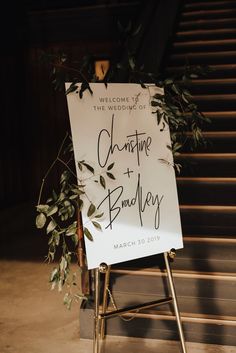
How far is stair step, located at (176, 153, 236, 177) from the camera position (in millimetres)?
3645

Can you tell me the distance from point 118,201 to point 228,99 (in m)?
2.37

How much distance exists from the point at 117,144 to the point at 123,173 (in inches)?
5.9

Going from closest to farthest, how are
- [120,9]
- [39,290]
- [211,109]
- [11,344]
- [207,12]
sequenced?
1. [11,344]
2. [39,290]
3. [211,109]
4. [207,12]
5. [120,9]

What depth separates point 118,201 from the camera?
88.9 inches

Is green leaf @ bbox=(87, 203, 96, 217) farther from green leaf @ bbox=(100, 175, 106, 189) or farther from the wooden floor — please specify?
the wooden floor

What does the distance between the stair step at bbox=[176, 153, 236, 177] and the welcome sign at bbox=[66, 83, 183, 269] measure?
1272 mm

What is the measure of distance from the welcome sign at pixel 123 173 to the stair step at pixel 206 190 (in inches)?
44.2

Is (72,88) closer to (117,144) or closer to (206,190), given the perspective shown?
(117,144)

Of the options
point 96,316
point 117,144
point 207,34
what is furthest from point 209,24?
point 96,316

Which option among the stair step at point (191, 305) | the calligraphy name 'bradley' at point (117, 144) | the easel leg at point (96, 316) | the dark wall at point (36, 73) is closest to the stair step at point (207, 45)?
the dark wall at point (36, 73)

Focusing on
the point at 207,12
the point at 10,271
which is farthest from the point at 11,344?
the point at 207,12

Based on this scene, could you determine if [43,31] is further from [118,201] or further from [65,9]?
[118,201]

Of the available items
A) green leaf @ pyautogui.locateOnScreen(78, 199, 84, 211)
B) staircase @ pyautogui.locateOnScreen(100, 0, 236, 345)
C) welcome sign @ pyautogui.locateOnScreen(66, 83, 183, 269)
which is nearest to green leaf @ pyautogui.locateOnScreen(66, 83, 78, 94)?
welcome sign @ pyautogui.locateOnScreen(66, 83, 183, 269)

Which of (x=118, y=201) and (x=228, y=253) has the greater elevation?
(x=118, y=201)
